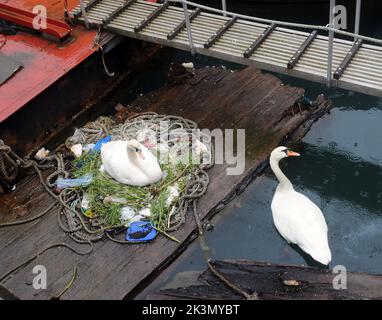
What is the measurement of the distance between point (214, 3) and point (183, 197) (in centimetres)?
723

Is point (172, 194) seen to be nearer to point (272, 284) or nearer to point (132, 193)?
point (132, 193)

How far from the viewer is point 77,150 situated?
948 cm

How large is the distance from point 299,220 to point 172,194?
1919mm

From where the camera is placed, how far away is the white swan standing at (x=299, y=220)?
24.6 ft

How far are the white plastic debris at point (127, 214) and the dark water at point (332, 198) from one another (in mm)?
945

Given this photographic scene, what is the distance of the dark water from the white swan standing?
1.10 feet

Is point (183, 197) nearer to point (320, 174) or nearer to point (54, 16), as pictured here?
point (320, 174)

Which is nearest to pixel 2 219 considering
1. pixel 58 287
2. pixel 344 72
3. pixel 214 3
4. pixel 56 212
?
pixel 56 212

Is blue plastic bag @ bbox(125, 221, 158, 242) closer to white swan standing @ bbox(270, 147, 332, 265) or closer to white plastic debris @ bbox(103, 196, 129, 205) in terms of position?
white plastic debris @ bbox(103, 196, 129, 205)

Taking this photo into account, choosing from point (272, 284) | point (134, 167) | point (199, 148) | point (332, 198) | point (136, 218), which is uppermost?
point (134, 167)

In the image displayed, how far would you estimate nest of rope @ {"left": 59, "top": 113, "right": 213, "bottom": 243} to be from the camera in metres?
8.24

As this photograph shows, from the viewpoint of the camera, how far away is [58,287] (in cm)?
759

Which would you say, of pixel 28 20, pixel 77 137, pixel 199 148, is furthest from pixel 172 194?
pixel 28 20

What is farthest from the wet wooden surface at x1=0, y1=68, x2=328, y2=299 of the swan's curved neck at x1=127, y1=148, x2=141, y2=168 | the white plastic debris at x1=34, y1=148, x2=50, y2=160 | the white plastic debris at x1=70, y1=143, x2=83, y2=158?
the swan's curved neck at x1=127, y1=148, x2=141, y2=168
